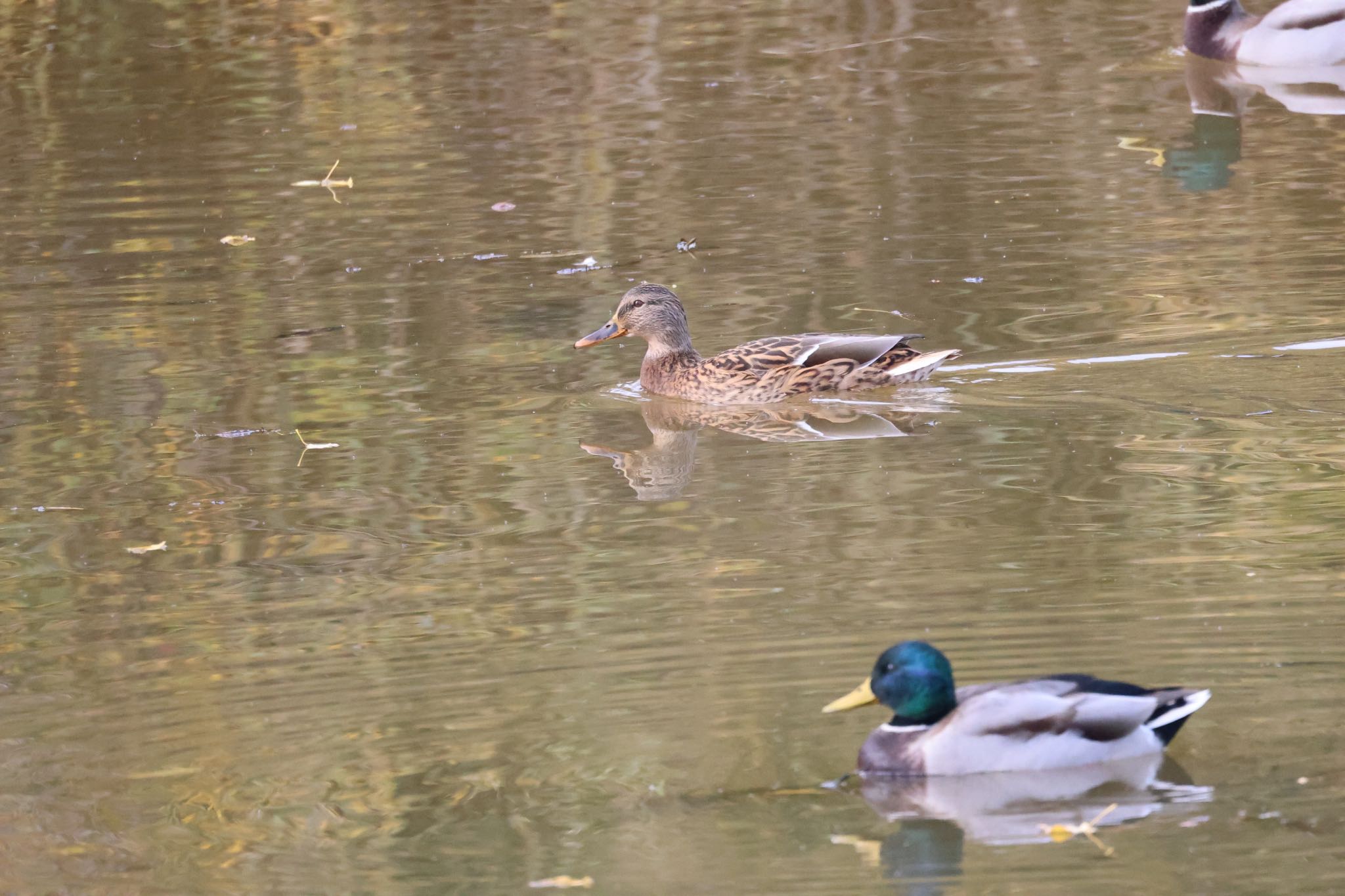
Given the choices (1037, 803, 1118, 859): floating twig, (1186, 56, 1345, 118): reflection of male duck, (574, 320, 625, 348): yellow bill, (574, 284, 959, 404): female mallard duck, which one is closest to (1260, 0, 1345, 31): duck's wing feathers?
(1186, 56, 1345, 118): reflection of male duck

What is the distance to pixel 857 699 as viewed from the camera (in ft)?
20.5

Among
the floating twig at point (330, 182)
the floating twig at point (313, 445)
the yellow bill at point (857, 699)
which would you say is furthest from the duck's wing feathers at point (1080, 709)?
the floating twig at point (330, 182)

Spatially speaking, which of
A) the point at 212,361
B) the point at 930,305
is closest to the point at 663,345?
the point at 930,305

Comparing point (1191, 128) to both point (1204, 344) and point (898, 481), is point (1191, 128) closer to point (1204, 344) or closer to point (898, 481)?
point (1204, 344)

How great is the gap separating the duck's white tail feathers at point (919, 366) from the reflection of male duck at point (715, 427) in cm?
21

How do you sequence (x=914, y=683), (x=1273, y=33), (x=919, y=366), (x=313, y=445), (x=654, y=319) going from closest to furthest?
(x=914, y=683)
(x=313, y=445)
(x=919, y=366)
(x=654, y=319)
(x=1273, y=33)

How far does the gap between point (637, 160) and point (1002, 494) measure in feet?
26.8

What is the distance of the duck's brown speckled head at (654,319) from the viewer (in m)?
11.4

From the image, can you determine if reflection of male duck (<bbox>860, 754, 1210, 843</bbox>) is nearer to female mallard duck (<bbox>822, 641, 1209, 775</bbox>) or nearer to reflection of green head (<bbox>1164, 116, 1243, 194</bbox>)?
female mallard duck (<bbox>822, 641, 1209, 775</bbox>)

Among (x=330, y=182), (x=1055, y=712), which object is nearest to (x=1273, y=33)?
(x=330, y=182)

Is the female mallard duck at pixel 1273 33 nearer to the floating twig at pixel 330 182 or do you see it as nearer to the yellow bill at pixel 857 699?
the floating twig at pixel 330 182

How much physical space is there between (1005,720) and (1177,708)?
1.52ft

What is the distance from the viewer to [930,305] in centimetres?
1207

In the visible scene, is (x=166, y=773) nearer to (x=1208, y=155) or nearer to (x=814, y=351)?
(x=814, y=351)
